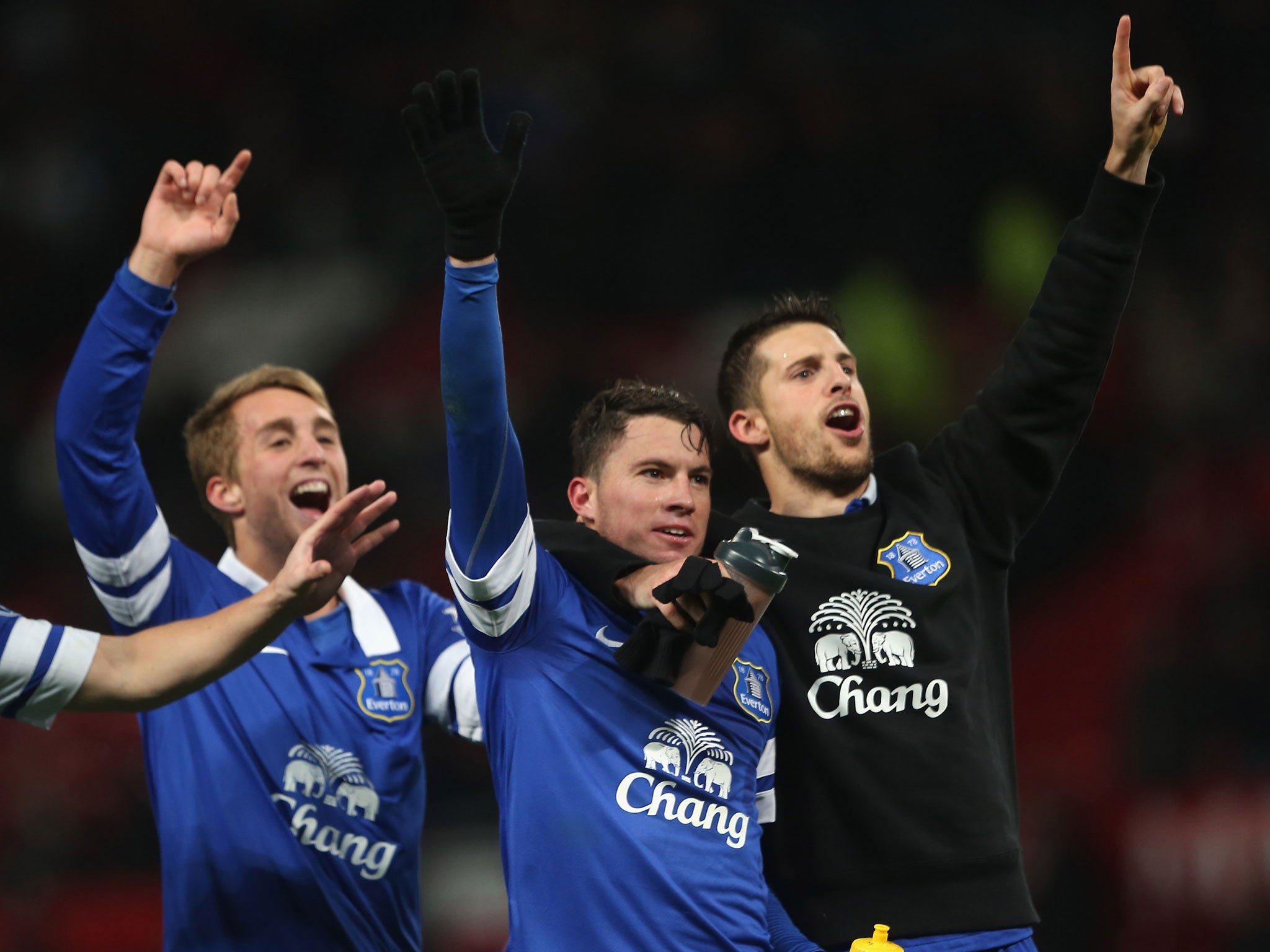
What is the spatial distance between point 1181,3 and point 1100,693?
169 inches

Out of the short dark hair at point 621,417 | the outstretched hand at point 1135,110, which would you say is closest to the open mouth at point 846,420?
the short dark hair at point 621,417

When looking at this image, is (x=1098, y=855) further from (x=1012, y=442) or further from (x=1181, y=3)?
(x=1181, y=3)

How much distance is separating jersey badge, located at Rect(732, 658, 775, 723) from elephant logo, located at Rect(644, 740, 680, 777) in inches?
7.6

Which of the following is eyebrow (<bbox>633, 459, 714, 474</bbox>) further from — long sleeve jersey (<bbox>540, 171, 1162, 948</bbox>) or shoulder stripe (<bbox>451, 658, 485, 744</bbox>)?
shoulder stripe (<bbox>451, 658, 485, 744</bbox>)

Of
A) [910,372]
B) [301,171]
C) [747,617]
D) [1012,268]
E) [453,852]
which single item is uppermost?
[301,171]

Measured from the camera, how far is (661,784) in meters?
2.47

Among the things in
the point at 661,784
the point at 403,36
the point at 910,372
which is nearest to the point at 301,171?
the point at 403,36

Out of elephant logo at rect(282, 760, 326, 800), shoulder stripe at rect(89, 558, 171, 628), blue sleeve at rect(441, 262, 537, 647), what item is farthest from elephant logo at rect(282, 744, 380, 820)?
blue sleeve at rect(441, 262, 537, 647)

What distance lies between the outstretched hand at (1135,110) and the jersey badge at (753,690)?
4.61 feet

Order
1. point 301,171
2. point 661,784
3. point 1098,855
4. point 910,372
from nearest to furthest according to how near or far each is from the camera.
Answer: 1. point 661,784
2. point 1098,855
3. point 910,372
4. point 301,171

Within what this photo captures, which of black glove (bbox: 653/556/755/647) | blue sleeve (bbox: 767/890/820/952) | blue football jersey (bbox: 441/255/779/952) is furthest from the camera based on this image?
blue sleeve (bbox: 767/890/820/952)

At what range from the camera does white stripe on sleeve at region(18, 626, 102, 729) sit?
7.88 feet

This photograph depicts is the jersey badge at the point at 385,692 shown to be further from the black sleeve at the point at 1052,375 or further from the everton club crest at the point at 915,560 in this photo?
the black sleeve at the point at 1052,375

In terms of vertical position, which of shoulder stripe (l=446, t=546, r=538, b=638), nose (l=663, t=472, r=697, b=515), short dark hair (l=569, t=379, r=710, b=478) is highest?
short dark hair (l=569, t=379, r=710, b=478)
